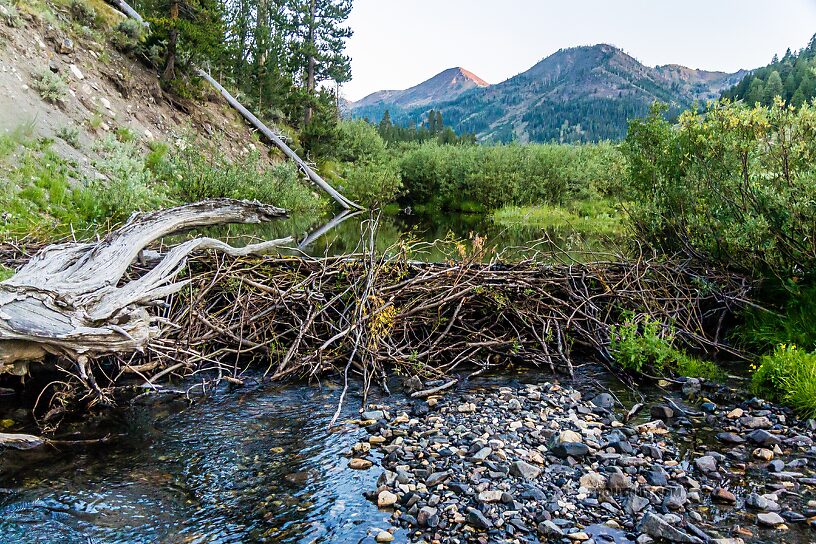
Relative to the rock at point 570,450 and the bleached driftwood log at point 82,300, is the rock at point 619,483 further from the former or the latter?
the bleached driftwood log at point 82,300

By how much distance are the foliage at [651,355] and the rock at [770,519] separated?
325 centimetres

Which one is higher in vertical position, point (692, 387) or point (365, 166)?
point (365, 166)

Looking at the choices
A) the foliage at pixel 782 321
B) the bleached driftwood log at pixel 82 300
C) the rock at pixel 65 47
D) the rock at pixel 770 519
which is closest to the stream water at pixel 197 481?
the bleached driftwood log at pixel 82 300

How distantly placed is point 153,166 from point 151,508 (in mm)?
21611

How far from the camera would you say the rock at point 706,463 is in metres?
4.99

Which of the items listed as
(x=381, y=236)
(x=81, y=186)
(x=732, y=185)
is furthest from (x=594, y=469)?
(x=381, y=236)

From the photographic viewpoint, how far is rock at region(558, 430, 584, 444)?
214 inches

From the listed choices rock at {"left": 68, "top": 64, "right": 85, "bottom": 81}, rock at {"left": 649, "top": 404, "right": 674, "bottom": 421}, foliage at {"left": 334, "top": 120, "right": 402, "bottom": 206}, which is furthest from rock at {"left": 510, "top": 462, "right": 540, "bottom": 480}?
rock at {"left": 68, "top": 64, "right": 85, "bottom": 81}

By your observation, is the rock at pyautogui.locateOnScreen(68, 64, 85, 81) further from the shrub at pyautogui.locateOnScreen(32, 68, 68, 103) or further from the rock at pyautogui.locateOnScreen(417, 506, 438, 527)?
the rock at pyautogui.locateOnScreen(417, 506, 438, 527)

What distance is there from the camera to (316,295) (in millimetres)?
8266

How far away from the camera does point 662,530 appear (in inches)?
158

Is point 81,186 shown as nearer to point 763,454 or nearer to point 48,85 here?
point 48,85

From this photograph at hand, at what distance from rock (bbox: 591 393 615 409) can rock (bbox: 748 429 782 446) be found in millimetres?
1458

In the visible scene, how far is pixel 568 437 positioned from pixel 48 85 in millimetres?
24001
